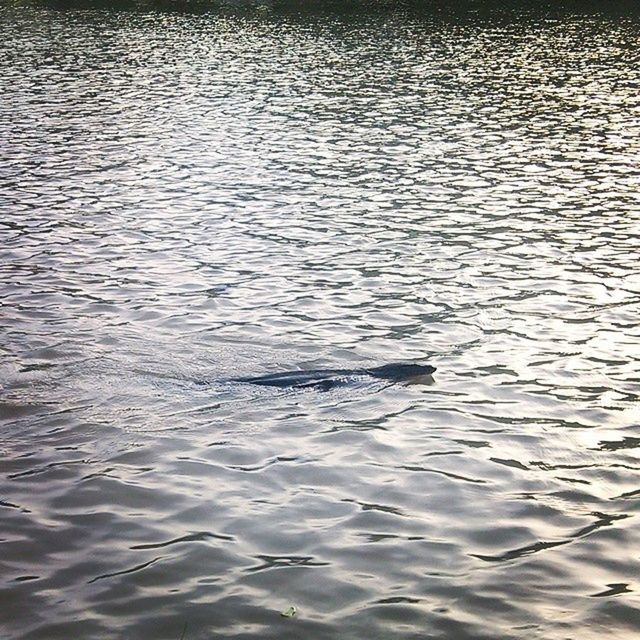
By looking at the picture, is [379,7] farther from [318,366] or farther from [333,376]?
[333,376]

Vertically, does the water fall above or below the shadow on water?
below

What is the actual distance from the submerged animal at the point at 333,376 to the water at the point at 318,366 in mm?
260

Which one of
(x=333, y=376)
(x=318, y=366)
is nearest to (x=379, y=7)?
(x=318, y=366)

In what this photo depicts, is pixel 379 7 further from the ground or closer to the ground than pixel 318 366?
further from the ground

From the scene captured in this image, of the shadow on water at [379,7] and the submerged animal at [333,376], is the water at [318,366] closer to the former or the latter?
the submerged animal at [333,376]

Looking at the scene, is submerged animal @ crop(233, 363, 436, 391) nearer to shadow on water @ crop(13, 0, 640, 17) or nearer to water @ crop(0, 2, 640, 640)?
water @ crop(0, 2, 640, 640)

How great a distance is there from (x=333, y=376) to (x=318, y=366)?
1.05 meters

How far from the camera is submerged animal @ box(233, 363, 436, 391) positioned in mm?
16250

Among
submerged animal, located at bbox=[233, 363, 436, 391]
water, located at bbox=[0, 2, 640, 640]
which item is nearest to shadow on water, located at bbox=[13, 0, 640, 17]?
water, located at bbox=[0, 2, 640, 640]

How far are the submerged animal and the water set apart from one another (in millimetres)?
260

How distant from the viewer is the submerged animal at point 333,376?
16.2m

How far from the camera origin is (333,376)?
54.2 ft

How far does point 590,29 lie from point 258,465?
2532 inches

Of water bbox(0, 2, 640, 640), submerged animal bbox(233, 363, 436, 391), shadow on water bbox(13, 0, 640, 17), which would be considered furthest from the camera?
shadow on water bbox(13, 0, 640, 17)
